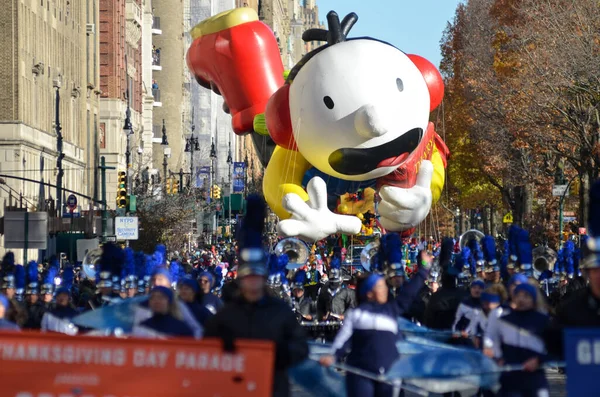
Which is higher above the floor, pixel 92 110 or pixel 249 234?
pixel 92 110

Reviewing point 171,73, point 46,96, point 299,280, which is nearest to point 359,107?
point 299,280

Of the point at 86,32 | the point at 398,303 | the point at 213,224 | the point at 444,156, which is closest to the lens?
the point at 398,303

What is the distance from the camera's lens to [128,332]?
11.4 m

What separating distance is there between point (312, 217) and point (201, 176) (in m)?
58.0

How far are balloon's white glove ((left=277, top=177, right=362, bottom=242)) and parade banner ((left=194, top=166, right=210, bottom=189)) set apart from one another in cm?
5257

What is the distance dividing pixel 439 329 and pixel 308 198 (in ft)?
30.9

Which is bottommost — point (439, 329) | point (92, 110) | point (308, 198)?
point (439, 329)

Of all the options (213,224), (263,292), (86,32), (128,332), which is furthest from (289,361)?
(213,224)

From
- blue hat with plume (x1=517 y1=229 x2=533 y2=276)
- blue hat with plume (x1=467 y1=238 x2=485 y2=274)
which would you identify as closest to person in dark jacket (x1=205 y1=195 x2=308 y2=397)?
blue hat with plume (x1=517 y1=229 x2=533 y2=276)

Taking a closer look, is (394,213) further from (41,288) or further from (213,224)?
(213,224)

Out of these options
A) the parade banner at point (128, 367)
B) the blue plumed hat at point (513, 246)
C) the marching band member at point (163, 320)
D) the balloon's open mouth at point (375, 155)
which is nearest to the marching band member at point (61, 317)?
the marching band member at point (163, 320)

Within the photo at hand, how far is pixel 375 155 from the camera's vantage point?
78.3ft

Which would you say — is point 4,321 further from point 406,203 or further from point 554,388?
point 406,203

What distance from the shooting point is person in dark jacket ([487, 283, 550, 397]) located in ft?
35.2
